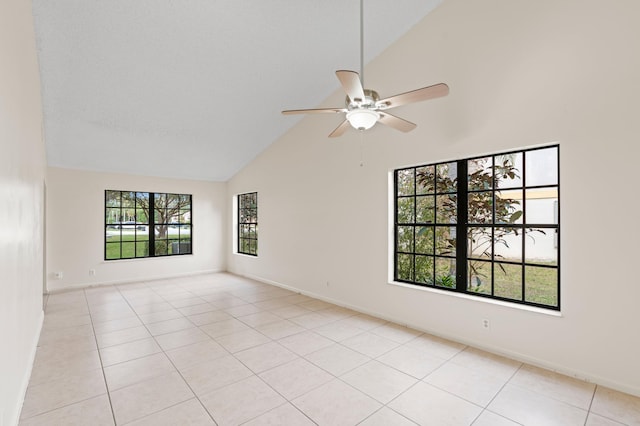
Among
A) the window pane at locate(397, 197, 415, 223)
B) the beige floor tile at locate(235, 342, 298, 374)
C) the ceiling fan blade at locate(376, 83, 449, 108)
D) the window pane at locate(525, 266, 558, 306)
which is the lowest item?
the beige floor tile at locate(235, 342, 298, 374)

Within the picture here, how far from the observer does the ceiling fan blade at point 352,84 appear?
212 centimetres

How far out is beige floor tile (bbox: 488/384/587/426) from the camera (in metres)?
2.22

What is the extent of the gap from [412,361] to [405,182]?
2313 mm

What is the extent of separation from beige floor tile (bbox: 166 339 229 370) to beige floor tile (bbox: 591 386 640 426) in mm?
3287

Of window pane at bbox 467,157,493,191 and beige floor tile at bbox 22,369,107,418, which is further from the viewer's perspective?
window pane at bbox 467,157,493,191

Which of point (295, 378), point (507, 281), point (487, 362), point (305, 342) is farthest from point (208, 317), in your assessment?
point (507, 281)

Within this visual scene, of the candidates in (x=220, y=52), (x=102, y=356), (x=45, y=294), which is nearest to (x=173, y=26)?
(x=220, y=52)

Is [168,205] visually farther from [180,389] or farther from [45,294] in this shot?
[180,389]

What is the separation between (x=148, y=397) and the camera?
2.51m

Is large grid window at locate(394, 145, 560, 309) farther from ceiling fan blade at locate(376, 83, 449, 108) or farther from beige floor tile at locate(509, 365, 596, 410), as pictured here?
ceiling fan blade at locate(376, 83, 449, 108)

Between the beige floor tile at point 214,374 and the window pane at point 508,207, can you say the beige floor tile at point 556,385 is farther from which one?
the beige floor tile at point 214,374

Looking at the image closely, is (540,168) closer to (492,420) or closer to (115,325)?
(492,420)

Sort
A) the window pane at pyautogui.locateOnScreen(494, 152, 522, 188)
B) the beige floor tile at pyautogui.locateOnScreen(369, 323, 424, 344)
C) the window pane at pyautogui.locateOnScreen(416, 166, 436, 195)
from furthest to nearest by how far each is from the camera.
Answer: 1. the window pane at pyautogui.locateOnScreen(416, 166, 436, 195)
2. the beige floor tile at pyautogui.locateOnScreen(369, 323, 424, 344)
3. the window pane at pyautogui.locateOnScreen(494, 152, 522, 188)

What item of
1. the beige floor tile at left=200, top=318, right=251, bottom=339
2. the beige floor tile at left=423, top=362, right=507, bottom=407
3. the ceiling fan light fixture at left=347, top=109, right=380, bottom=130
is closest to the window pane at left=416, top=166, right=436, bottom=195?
the ceiling fan light fixture at left=347, top=109, right=380, bottom=130
